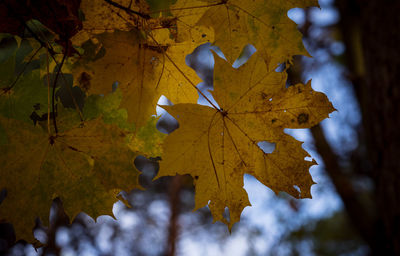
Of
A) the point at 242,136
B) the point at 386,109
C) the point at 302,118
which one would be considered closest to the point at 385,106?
the point at 386,109

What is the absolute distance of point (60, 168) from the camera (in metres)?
0.72

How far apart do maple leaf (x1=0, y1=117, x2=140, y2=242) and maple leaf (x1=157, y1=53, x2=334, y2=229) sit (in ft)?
0.49

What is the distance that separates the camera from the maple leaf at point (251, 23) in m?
0.70

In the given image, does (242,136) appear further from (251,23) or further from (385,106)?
(385,106)

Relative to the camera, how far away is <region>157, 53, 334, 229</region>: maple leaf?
0.76 m

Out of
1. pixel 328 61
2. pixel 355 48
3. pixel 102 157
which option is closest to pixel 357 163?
pixel 355 48

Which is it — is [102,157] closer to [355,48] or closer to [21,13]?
[21,13]

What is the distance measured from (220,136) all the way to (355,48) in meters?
A: 3.58

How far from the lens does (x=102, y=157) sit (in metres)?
0.70

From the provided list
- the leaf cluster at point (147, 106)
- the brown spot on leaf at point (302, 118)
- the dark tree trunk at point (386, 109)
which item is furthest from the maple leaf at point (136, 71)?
the dark tree trunk at point (386, 109)

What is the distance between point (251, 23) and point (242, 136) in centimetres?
31

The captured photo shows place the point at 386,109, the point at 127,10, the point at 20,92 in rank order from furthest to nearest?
the point at 386,109, the point at 20,92, the point at 127,10

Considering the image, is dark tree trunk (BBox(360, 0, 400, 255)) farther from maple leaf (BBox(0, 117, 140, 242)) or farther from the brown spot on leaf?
maple leaf (BBox(0, 117, 140, 242))

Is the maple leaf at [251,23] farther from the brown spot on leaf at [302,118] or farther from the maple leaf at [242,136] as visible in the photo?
the brown spot on leaf at [302,118]
